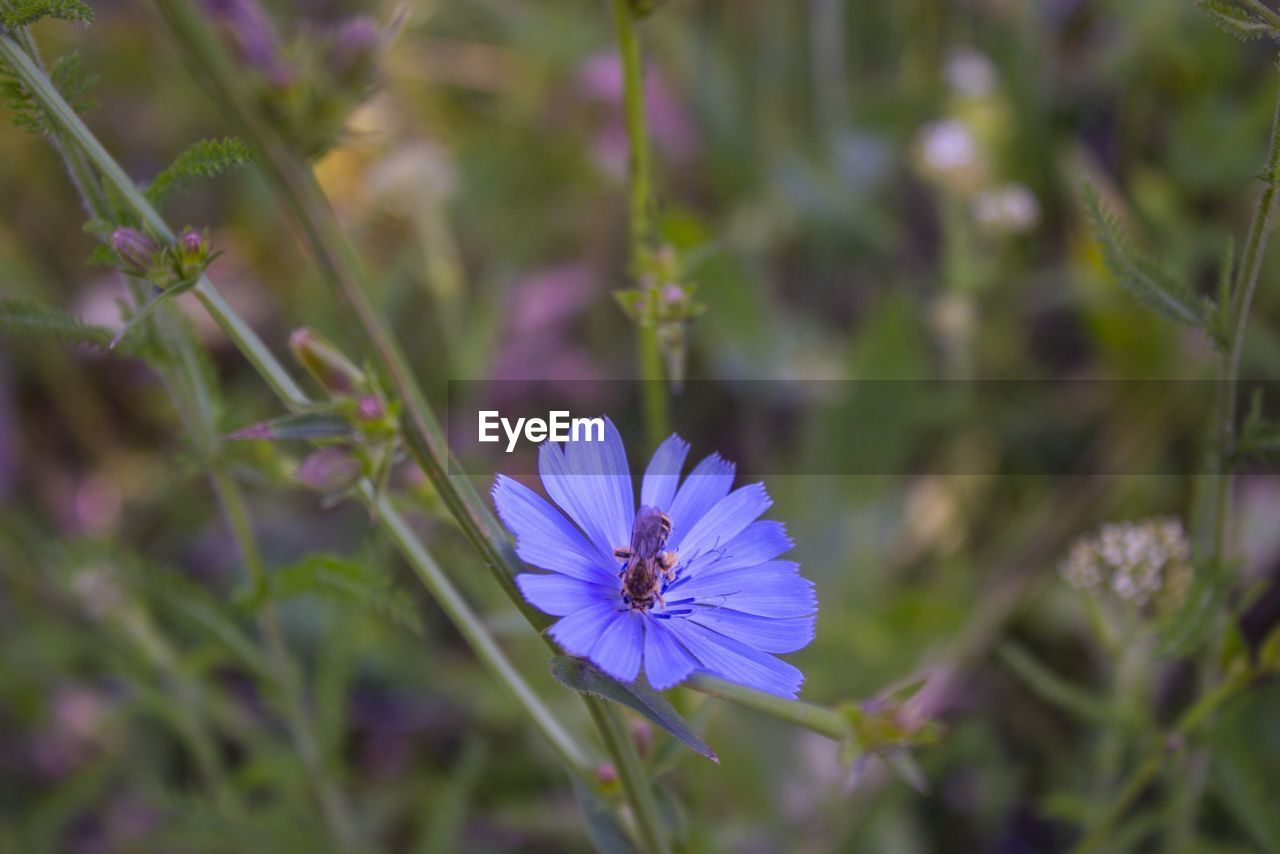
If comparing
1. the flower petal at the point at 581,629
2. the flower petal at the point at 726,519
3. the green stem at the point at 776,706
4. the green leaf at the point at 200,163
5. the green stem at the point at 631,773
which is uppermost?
the green leaf at the point at 200,163

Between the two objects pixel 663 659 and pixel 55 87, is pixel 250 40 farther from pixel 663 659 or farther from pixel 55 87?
pixel 663 659

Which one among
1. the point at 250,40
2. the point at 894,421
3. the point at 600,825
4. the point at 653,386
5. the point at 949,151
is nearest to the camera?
the point at 250,40

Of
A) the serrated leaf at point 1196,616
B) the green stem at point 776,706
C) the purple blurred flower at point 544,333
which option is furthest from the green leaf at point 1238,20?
the purple blurred flower at point 544,333

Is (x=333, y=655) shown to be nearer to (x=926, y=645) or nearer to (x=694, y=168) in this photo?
(x=926, y=645)

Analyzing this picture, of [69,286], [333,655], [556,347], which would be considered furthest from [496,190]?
[333,655]

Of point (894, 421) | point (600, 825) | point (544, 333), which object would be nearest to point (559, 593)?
point (600, 825)

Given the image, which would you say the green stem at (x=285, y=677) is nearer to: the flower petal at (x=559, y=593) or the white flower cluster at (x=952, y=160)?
the flower petal at (x=559, y=593)
